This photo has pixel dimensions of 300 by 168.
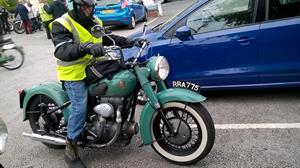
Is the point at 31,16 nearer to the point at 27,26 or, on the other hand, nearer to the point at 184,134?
the point at 27,26

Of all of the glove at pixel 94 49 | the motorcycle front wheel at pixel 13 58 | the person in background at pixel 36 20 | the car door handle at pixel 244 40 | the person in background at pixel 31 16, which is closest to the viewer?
the glove at pixel 94 49

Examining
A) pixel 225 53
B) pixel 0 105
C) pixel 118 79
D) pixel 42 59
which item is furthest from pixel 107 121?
pixel 42 59

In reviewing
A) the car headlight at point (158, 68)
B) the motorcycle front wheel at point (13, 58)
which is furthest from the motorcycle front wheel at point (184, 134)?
the motorcycle front wheel at point (13, 58)

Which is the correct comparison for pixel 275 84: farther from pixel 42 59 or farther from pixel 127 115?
pixel 42 59

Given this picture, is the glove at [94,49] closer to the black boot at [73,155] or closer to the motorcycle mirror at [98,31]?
the motorcycle mirror at [98,31]

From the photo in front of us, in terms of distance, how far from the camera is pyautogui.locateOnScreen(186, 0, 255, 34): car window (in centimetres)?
516

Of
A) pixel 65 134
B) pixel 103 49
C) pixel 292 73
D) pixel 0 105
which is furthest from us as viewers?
pixel 0 105

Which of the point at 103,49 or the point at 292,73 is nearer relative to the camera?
the point at 103,49

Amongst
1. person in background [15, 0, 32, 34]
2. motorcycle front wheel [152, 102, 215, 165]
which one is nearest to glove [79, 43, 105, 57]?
motorcycle front wheel [152, 102, 215, 165]

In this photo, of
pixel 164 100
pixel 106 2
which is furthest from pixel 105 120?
pixel 106 2

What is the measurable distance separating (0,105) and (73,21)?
3.97m

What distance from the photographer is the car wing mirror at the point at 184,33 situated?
5.22m

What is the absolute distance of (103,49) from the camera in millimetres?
3244

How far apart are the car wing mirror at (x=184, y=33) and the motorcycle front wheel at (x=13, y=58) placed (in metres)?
6.60
